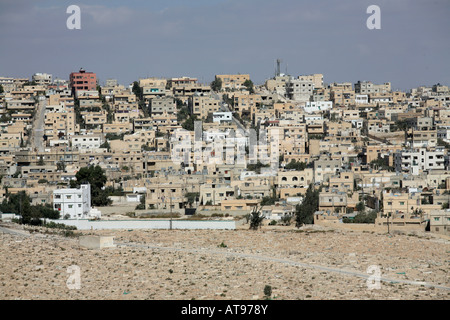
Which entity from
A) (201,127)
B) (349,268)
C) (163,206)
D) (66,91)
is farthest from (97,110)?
(349,268)

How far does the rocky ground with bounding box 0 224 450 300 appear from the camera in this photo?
53.7 feet

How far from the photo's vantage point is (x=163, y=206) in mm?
32938

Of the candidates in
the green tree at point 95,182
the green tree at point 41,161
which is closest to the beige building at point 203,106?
the green tree at point 41,161

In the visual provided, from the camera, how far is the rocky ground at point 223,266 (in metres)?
16.4

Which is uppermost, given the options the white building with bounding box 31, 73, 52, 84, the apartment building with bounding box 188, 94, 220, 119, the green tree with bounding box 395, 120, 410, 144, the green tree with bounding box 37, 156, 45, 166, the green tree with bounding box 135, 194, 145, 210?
the white building with bounding box 31, 73, 52, 84

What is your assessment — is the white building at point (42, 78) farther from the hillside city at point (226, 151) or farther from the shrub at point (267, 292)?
the shrub at point (267, 292)

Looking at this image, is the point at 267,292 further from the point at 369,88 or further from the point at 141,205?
the point at 369,88

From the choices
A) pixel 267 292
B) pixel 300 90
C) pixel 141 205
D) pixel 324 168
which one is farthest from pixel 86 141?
pixel 267 292

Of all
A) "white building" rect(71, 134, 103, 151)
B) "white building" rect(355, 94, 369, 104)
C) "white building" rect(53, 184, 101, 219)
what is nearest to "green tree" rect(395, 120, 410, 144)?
"white building" rect(355, 94, 369, 104)

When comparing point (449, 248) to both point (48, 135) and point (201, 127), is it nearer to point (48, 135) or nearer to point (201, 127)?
point (201, 127)

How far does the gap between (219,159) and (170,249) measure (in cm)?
2086

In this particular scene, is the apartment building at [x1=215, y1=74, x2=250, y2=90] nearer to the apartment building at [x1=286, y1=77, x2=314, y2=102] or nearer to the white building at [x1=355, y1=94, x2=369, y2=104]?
the apartment building at [x1=286, y1=77, x2=314, y2=102]

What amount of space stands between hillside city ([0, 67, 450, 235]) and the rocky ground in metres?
4.24

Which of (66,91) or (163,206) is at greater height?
(66,91)
